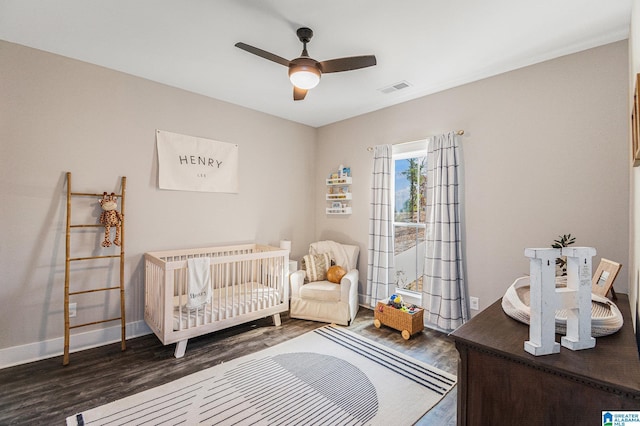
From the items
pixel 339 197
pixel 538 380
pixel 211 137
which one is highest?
pixel 211 137

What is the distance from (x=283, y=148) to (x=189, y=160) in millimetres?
1353

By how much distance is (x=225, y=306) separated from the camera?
2.83m

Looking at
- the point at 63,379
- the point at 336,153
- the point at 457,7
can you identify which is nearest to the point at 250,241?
the point at 336,153

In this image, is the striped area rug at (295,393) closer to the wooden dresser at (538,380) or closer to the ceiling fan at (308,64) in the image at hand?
the wooden dresser at (538,380)

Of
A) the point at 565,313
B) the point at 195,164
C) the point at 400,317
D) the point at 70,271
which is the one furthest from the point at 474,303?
the point at 70,271

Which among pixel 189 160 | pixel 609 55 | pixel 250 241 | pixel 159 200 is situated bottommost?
pixel 250 241

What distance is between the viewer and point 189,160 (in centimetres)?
324

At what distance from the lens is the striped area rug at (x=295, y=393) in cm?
181

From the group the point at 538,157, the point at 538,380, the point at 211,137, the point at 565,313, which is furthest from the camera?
the point at 211,137

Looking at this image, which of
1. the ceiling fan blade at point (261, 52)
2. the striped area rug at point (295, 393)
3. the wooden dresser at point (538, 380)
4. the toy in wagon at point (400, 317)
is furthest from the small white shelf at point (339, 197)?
the wooden dresser at point (538, 380)

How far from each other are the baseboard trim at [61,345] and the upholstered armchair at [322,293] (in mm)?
1615

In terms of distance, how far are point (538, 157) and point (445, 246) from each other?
1.11 m

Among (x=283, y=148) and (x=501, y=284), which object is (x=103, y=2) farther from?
(x=501, y=284)

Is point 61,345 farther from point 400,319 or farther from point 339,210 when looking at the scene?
point 339,210
